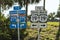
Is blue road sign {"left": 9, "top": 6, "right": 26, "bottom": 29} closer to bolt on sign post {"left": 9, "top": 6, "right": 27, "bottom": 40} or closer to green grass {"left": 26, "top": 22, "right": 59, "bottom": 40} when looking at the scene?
bolt on sign post {"left": 9, "top": 6, "right": 27, "bottom": 40}

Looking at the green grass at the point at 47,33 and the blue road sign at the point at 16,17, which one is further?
the green grass at the point at 47,33

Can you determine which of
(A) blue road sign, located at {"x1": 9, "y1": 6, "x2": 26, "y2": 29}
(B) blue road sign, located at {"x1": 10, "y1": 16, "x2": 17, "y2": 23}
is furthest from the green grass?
(B) blue road sign, located at {"x1": 10, "y1": 16, "x2": 17, "y2": 23}

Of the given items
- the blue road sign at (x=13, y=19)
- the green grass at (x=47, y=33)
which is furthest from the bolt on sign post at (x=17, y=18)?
the green grass at (x=47, y=33)

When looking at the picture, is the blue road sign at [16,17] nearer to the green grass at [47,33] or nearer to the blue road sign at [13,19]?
the blue road sign at [13,19]

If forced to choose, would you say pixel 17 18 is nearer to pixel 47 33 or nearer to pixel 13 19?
pixel 13 19

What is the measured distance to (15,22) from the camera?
20297 mm

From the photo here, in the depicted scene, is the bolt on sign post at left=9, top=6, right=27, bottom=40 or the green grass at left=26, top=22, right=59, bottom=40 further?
the green grass at left=26, top=22, right=59, bottom=40

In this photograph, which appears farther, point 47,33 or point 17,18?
point 47,33

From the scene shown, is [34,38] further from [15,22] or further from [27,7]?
Answer: [15,22]

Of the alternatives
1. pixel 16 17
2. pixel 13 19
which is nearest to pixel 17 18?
pixel 16 17

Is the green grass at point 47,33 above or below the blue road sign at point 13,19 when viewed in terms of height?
below

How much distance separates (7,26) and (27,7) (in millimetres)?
7538

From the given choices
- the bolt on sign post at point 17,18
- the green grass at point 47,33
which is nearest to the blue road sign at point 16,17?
the bolt on sign post at point 17,18

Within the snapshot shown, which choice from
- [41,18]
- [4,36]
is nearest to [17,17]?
[41,18]
